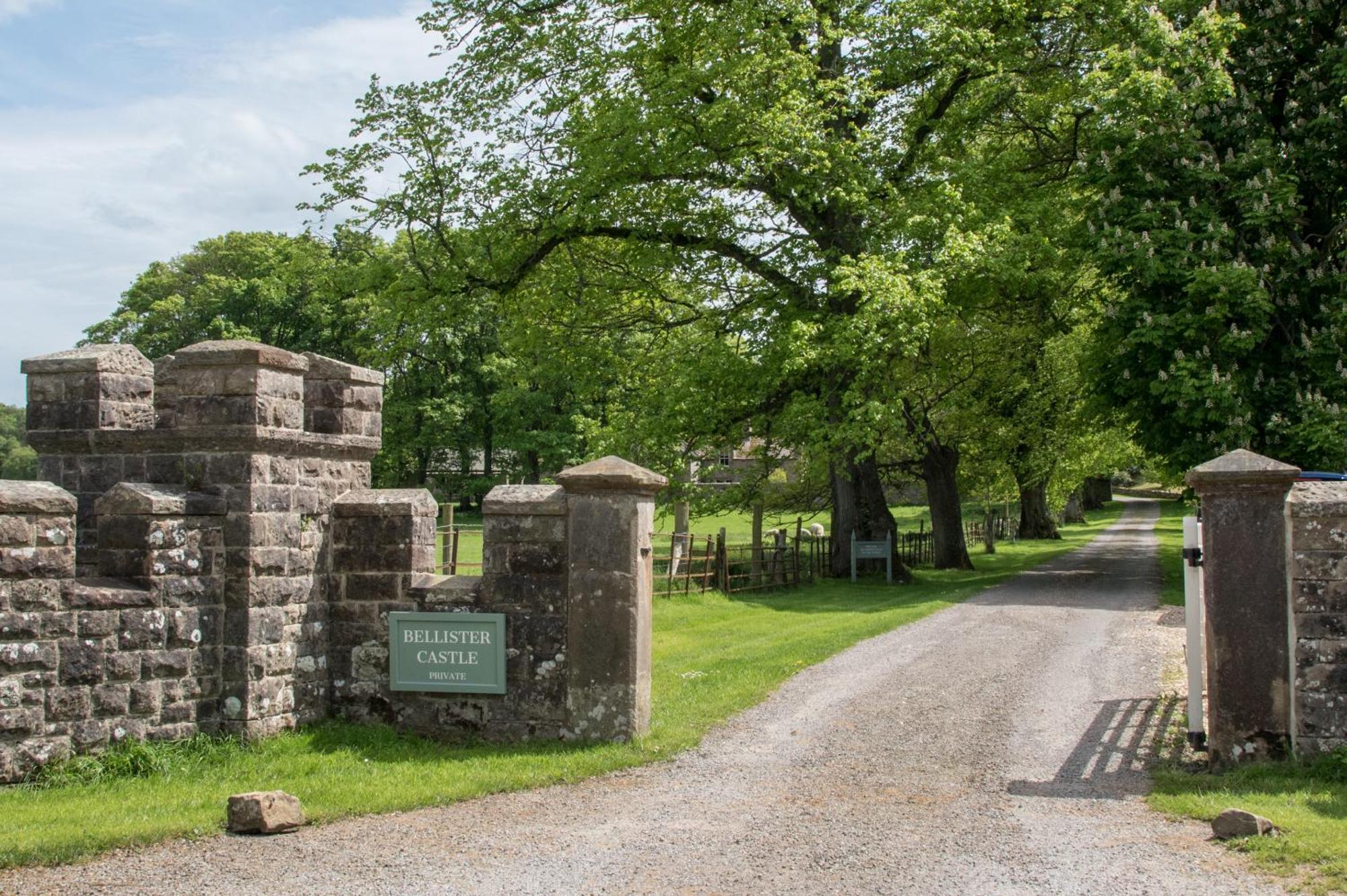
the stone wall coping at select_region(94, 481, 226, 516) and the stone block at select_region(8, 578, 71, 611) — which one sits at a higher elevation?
the stone wall coping at select_region(94, 481, 226, 516)

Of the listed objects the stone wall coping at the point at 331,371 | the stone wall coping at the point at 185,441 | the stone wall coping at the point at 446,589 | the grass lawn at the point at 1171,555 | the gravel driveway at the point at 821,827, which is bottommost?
the gravel driveway at the point at 821,827

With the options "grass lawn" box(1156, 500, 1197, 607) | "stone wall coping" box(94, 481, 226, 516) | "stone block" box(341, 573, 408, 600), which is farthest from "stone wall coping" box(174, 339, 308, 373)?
"grass lawn" box(1156, 500, 1197, 607)

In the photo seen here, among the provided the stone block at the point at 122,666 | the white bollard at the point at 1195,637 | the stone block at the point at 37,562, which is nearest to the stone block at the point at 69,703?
the stone block at the point at 122,666

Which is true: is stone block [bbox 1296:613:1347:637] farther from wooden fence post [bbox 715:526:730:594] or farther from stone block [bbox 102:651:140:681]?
wooden fence post [bbox 715:526:730:594]

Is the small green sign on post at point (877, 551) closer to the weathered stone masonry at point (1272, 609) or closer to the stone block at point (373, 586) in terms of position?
the stone block at point (373, 586)

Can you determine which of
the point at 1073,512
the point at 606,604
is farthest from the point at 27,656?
the point at 1073,512

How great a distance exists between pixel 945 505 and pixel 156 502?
24.4 metres

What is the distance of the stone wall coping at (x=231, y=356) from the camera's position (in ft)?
29.6

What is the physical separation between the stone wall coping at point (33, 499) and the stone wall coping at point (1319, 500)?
8387 mm

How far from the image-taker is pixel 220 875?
6219 mm

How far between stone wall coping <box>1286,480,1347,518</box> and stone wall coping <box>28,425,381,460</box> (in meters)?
7.24

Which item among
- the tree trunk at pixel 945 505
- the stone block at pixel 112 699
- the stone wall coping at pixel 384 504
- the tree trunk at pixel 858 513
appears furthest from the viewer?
the tree trunk at pixel 945 505

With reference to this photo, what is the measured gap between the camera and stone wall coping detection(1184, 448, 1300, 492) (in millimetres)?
7902

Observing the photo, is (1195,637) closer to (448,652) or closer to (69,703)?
(448,652)
